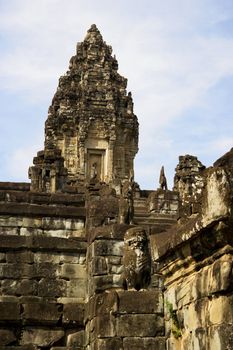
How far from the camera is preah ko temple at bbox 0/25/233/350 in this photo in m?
3.98

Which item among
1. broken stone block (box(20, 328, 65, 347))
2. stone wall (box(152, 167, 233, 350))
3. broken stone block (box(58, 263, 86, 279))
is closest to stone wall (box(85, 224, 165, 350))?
broken stone block (box(20, 328, 65, 347))

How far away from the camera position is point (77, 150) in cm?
4066

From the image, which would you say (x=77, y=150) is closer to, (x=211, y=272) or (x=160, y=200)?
(x=160, y=200)

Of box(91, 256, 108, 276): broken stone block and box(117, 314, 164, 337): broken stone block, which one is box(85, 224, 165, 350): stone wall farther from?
box(91, 256, 108, 276): broken stone block

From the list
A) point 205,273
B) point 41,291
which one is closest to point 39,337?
point 41,291

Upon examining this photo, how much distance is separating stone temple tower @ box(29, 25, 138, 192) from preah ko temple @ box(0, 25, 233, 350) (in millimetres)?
12087

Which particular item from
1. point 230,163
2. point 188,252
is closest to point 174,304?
point 188,252

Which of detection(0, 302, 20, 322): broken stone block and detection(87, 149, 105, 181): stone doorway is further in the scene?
detection(87, 149, 105, 181): stone doorway

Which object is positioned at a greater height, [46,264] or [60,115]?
[60,115]

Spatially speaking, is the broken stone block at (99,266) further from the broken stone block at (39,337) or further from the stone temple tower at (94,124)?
the stone temple tower at (94,124)

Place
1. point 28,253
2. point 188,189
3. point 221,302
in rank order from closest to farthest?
1. point 221,302
2. point 28,253
3. point 188,189

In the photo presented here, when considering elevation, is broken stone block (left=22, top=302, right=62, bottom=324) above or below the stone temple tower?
below

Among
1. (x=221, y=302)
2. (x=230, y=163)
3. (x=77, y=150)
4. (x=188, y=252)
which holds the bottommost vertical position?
(x=221, y=302)

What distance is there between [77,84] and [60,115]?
9.53 ft
